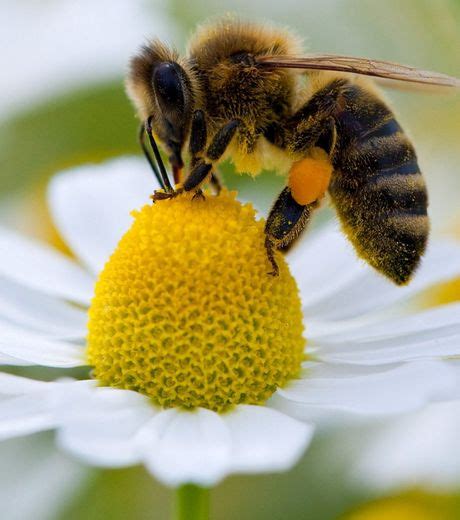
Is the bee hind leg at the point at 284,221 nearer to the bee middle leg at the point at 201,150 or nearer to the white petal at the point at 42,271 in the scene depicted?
the bee middle leg at the point at 201,150

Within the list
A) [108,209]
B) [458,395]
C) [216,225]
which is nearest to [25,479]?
[108,209]

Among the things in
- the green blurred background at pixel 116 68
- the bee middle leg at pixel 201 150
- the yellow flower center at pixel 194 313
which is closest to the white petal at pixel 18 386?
the yellow flower center at pixel 194 313

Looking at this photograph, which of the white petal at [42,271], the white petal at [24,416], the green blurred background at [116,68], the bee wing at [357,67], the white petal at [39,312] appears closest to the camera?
the white petal at [24,416]

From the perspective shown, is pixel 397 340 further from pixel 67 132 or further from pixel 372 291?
pixel 67 132

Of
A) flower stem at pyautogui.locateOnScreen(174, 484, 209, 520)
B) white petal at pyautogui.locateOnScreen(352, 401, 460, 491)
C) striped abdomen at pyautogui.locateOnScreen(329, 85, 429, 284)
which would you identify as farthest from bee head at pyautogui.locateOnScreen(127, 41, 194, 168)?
white petal at pyautogui.locateOnScreen(352, 401, 460, 491)

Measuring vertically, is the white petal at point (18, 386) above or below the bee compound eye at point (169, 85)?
below

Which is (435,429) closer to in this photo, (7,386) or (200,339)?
(200,339)
